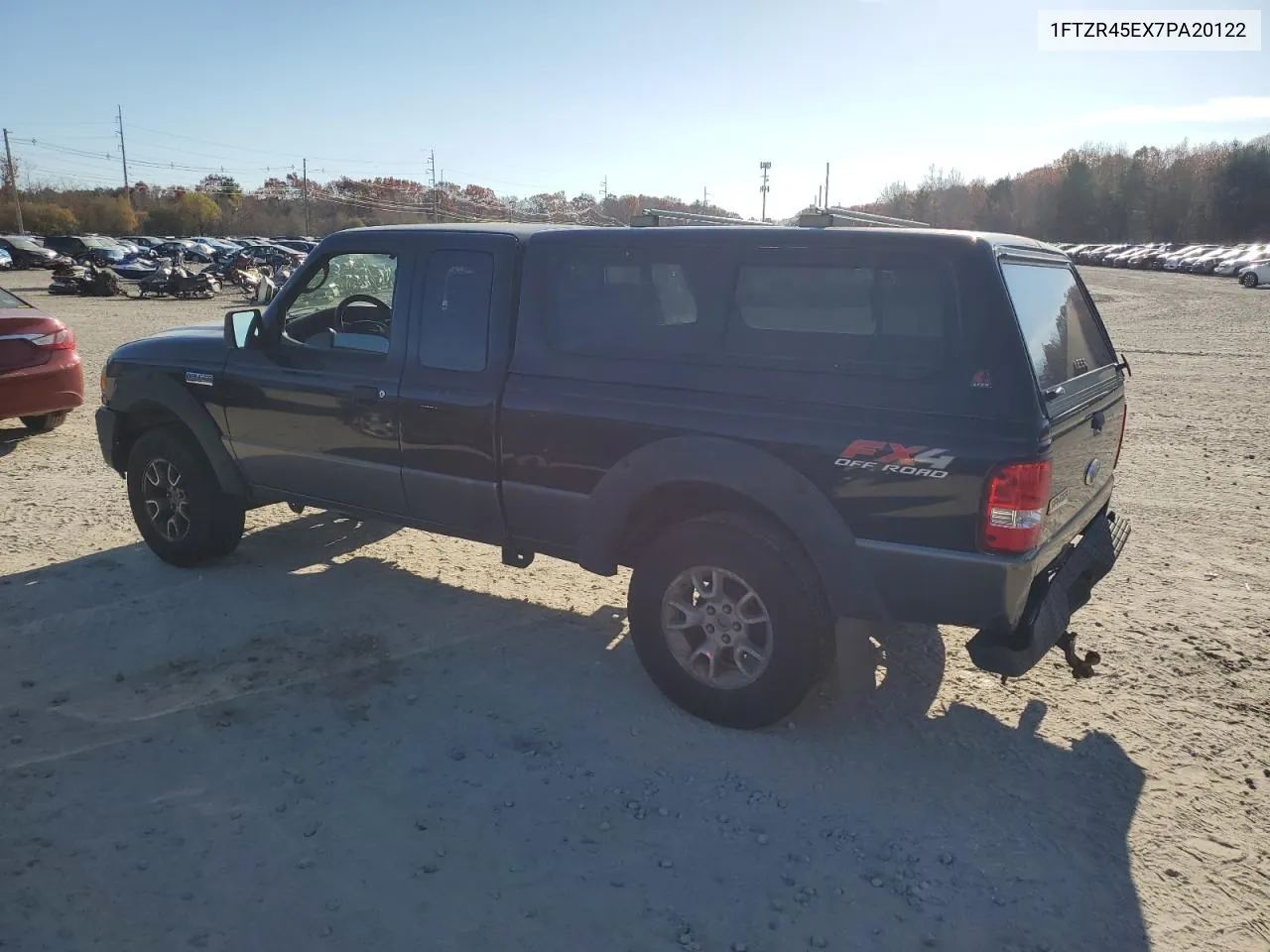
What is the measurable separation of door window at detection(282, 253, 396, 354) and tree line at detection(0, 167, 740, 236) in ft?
221

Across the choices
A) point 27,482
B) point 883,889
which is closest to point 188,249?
point 27,482

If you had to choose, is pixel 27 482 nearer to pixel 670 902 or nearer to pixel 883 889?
pixel 670 902

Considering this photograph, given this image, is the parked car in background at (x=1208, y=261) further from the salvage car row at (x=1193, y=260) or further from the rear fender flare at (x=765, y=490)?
the rear fender flare at (x=765, y=490)

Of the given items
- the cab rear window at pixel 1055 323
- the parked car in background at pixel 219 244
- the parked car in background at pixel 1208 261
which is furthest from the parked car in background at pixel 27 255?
the parked car in background at pixel 1208 261

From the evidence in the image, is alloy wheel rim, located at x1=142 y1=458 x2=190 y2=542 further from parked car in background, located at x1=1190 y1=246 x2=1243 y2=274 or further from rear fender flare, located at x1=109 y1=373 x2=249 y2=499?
parked car in background, located at x1=1190 y1=246 x2=1243 y2=274

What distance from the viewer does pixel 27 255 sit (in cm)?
4394

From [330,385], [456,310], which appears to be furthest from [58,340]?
[456,310]

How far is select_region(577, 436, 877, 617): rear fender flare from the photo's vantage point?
3.41 m

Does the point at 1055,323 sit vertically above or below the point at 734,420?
above

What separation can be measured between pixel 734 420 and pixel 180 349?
12.5 ft

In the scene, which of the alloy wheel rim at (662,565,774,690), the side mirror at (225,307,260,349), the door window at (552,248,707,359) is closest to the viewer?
the alloy wheel rim at (662,565,774,690)

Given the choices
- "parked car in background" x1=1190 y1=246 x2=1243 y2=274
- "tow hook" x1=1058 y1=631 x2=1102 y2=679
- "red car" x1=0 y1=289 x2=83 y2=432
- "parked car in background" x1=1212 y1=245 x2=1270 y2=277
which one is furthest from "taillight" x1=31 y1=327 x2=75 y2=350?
"parked car in background" x1=1190 y1=246 x2=1243 y2=274

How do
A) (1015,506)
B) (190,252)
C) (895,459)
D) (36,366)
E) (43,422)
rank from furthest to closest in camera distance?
(190,252) → (43,422) → (36,366) → (895,459) → (1015,506)

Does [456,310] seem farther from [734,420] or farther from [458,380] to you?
[734,420]
